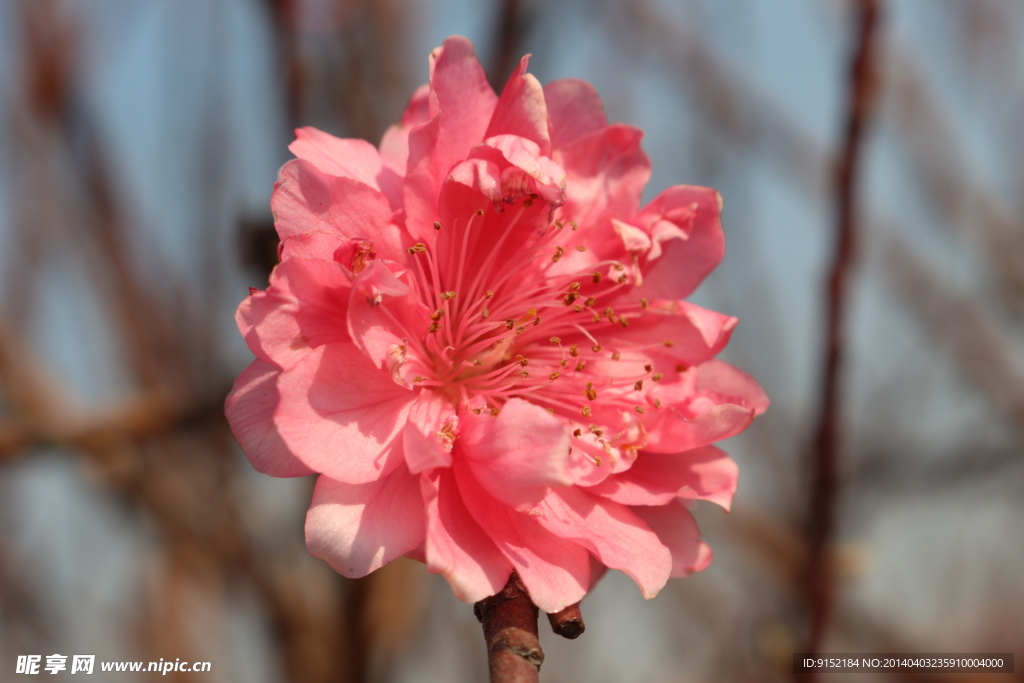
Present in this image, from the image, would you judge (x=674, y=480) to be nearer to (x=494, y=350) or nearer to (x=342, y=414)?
(x=494, y=350)

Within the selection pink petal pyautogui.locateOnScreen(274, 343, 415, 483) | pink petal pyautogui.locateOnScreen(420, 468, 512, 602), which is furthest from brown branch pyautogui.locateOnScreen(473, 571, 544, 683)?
pink petal pyautogui.locateOnScreen(274, 343, 415, 483)

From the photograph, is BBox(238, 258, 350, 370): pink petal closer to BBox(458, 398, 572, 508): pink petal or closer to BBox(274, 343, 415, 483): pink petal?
BBox(274, 343, 415, 483): pink petal

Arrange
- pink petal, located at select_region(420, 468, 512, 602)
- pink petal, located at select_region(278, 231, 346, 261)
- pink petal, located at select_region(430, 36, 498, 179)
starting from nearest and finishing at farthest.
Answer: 1. pink petal, located at select_region(420, 468, 512, 602)
2. pink petal, located at select_region(278, 231, 346, 261)
3. pink petal, located at select_region(430, 36, 498, 179)

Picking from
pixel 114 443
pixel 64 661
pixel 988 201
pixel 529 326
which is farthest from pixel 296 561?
pixel 988 201

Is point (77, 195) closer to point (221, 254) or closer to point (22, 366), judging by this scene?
point (221, 254)

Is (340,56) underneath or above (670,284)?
above

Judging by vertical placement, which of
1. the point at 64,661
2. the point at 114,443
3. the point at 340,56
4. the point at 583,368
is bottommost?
the point at 64,661

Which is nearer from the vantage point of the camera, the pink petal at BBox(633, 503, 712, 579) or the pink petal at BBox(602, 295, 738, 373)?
the pink petal at BBox(633, 503, 712, 579)

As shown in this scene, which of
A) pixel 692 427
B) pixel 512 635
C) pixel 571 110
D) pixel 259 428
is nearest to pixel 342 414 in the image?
pixel 259 428
